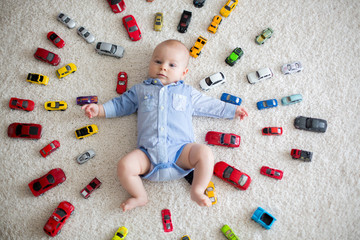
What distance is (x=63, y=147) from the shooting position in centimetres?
142

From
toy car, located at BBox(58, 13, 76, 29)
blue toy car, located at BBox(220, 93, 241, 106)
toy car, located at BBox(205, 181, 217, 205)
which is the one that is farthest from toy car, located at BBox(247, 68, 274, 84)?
toy car, located at BBox(58, 13, 76, 29)

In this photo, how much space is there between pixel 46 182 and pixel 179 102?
29.4 inches

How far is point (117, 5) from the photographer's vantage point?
1578 mm

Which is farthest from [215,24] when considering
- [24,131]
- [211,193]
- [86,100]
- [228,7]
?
[24,131]

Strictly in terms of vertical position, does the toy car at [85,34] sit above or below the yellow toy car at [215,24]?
below

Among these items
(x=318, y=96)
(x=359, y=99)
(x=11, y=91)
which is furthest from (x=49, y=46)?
(x=359, y=99)

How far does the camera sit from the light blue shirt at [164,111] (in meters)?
1.29

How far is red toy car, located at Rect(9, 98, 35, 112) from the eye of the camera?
142 centimetres

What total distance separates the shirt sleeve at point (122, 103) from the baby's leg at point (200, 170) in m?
0.41

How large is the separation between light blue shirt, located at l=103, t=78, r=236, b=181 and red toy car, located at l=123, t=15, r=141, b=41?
1.08 feet

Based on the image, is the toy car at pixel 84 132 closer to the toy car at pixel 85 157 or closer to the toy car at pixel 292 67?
the toy car at pixel 85 157

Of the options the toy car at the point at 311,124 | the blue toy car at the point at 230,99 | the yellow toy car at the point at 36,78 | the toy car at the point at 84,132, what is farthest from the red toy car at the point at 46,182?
the toy car at the point at 311,124

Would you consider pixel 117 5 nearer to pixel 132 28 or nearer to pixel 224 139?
pixel 132 28

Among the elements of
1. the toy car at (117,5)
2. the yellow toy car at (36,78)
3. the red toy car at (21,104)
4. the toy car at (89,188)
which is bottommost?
the toy car at (89,188)
